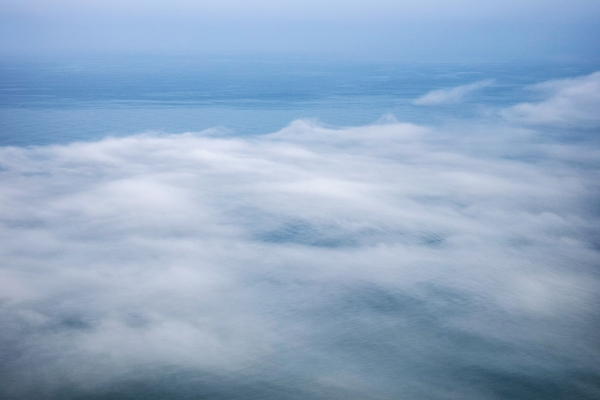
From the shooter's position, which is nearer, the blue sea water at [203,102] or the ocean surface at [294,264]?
the ocean surface at [294,264]

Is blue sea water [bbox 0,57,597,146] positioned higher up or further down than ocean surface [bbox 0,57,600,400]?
higher up

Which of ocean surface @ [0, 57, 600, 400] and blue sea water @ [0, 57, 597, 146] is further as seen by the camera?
blue sea water @ [0, 57, 597, 146]

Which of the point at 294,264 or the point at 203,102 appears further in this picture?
the point at 203,102

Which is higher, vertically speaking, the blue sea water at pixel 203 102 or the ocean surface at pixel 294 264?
the blue sea water at pixel 203 102

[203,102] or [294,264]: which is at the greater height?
[203,102]

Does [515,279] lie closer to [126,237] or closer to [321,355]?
[321,355]

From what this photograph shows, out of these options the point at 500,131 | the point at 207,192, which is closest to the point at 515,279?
the point at 207,192
